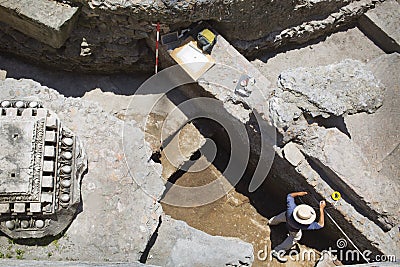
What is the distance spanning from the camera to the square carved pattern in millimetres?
4062

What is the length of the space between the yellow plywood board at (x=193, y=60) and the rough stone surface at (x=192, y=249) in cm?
177

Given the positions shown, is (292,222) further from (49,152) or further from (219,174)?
(49,152)

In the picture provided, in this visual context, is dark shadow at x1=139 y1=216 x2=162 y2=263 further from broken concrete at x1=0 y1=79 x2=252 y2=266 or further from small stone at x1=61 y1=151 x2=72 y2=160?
small stone at x1=61 y1=151 x2=72 y2=160

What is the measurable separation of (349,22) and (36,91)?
4372 millimetres

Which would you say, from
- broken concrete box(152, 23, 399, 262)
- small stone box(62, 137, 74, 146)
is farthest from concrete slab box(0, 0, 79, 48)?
broken concrete box(152, 23, 399, 262)

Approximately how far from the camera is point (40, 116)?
4.36 m

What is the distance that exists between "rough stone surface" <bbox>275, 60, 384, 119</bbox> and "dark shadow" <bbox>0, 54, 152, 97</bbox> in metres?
2.05

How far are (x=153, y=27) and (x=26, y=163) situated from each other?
2283mm

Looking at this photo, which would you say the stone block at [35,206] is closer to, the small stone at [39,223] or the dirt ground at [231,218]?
the small stone at [39,223]

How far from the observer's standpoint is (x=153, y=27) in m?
5.66

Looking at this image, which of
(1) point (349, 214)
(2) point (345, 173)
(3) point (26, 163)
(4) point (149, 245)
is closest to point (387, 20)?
(2) point (345, 173)

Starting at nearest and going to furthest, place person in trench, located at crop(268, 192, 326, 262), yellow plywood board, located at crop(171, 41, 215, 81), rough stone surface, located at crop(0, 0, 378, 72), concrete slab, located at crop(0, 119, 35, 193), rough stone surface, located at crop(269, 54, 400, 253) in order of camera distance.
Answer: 1. concrete slab, located at crop(0, 119, 35, 193)
2. rough stone surface, located at crop(0, 0, 378, 72)
3. rough stone surface, located at crop(269, 54, 400, 253)
4. person in trench, located at crop(268, 192, 326, 262)
5. yellow plywood board, located at crop(171, 41, 215, 81)

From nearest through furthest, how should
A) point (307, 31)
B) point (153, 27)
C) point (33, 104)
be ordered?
point (33, 104) → point (153, 27) → point (307, 31)

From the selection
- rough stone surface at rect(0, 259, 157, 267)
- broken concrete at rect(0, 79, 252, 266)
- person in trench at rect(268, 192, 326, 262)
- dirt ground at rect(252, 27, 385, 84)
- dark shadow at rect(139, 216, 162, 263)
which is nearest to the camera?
rough stone surface at rect(0, 259, 157, 267)
